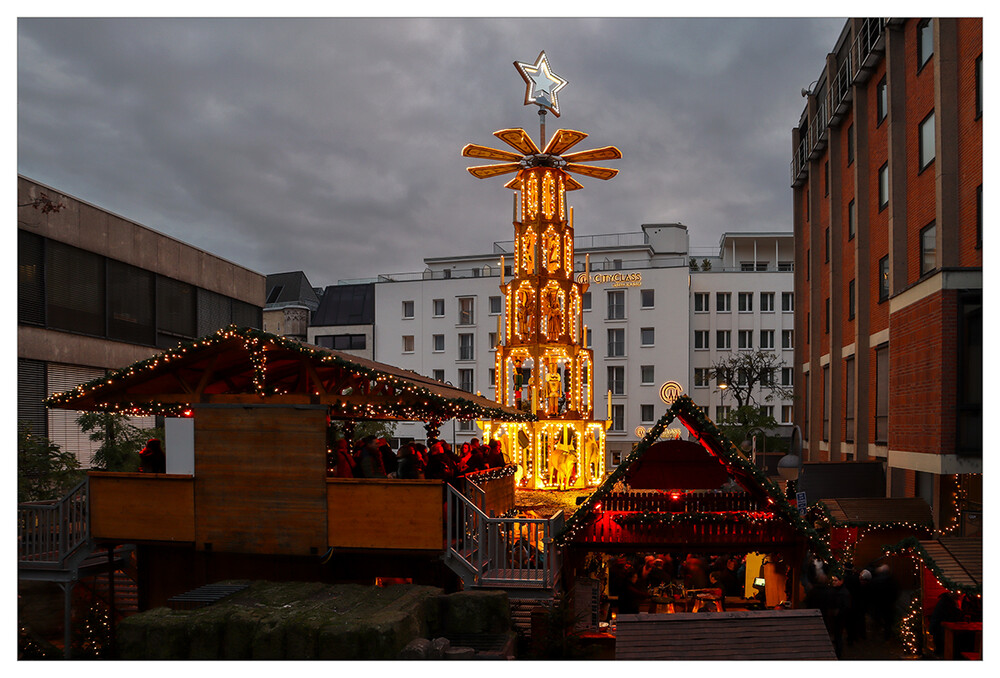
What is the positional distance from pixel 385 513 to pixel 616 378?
50495 millimetres

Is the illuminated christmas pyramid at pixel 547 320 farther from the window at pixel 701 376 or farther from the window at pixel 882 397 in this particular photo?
the window at pixel 701 376

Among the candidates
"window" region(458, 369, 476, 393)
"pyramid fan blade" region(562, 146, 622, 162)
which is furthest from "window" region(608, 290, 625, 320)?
"pyramid fan blade" region(562, 146, 622, 162)

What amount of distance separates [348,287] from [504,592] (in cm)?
6056

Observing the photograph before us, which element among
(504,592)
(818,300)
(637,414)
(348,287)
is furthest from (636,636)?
(348,287)

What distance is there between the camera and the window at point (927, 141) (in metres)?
20.6

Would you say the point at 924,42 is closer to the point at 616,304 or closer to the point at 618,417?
the point at 616,304

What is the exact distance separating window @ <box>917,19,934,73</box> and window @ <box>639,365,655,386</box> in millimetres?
41602

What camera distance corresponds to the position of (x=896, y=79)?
75.2 feet

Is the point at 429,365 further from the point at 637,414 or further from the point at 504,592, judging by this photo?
A: the point at 504,592

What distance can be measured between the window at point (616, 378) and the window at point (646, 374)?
1342mm

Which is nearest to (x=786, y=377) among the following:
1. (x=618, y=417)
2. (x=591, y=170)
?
(x=618, y=417)

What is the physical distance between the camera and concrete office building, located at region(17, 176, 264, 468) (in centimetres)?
1855

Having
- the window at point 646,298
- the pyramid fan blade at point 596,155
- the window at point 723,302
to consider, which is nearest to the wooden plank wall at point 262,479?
the pyramid fan blade at point 596,155

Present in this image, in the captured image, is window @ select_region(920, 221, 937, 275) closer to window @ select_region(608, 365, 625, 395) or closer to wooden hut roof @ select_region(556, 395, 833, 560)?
wooden hut roof @ select_region(556, 395, 833, 560)
